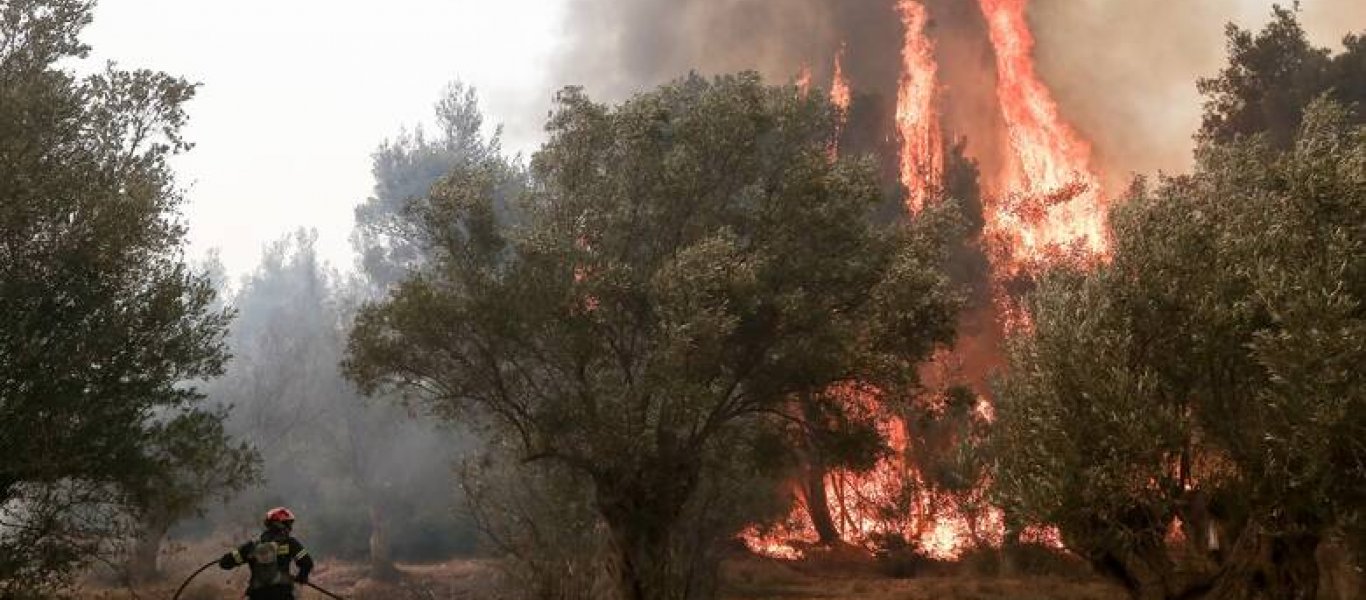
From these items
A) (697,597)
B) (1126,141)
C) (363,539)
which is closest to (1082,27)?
(1126,141)

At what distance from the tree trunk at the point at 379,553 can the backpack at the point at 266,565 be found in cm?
4061

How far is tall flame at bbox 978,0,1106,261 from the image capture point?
6128cm

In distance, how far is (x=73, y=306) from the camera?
20.9m

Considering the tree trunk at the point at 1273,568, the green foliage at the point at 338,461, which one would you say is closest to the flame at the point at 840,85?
the green foliage at the point at 338,461

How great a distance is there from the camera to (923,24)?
250 feet

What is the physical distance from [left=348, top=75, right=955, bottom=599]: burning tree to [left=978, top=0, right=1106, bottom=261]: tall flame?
3086 cm

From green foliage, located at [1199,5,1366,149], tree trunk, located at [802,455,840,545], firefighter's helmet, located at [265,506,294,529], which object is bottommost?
firefighter's helmet, located at [265,506,294,529]

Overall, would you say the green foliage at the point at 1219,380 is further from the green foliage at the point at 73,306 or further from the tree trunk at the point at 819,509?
the tree trunk at the point at 819,509

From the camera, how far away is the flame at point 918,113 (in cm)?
6469

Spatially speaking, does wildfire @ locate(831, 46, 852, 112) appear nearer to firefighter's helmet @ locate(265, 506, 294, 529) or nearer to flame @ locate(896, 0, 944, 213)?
flame @ locate(896, 0, 944, 213)

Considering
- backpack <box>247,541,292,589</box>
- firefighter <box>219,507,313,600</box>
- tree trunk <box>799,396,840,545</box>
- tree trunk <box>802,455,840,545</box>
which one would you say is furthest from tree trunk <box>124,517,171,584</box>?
tree trunk <box>802,455,840,545</box>

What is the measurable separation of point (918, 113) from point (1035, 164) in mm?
9703

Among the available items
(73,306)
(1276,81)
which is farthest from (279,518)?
(1276,81)

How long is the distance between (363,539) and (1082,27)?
67771 millimetres
